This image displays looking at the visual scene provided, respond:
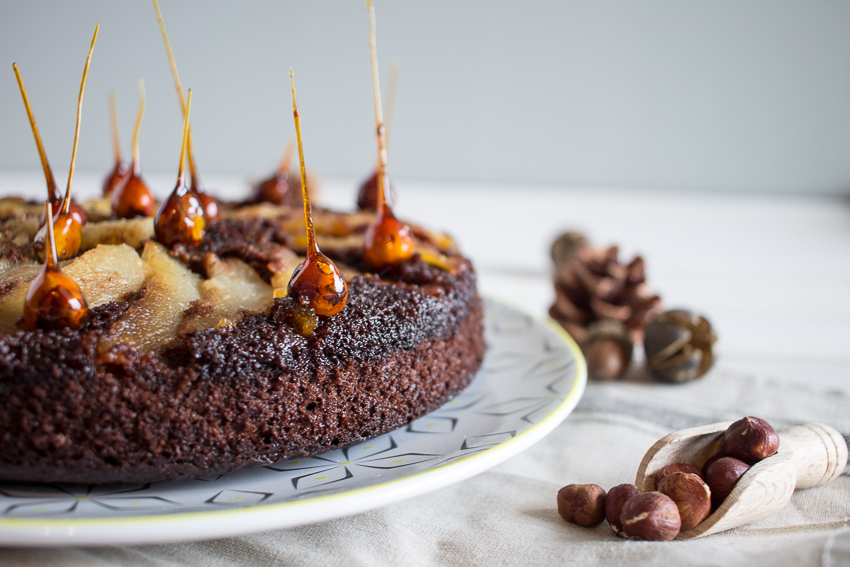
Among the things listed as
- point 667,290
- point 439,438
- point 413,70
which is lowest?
point 667,290

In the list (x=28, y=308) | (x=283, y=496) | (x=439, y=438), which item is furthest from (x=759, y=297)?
(x=28, y=308)

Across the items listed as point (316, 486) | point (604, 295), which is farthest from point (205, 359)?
point (604, 295)

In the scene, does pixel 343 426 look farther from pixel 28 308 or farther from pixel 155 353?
pixel 28 308

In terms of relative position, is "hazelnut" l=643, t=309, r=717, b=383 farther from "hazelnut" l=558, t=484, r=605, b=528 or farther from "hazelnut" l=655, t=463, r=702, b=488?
"hazelnut" l=558, t=484, r=605, b=528

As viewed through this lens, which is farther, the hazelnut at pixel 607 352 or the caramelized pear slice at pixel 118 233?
the hazelnut at pixel 607 352

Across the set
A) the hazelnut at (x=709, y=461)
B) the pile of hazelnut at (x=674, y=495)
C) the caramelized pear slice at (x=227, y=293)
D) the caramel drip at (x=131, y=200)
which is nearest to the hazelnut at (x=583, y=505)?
the pile of hazelnut at (x=674, y=495)

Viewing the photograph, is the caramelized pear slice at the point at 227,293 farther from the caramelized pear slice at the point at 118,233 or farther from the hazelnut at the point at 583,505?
the hazelnut at the point at 583,505
